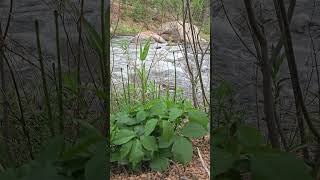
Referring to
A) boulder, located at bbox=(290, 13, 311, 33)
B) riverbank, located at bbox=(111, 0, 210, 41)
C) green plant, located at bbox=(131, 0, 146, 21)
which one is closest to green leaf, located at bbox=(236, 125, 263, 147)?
boulder, located at bbox=(290, 13, 311, 33)

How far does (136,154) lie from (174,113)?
251 millimetres

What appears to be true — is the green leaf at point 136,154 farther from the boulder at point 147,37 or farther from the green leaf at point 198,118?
the boulder at point 147,37

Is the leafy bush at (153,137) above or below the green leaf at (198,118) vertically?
below

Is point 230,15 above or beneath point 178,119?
above

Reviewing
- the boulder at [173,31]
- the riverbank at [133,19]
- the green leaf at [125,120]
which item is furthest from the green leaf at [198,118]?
the riverbank at [133,19]

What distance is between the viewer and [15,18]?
613mm

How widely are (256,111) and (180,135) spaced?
1353 mm

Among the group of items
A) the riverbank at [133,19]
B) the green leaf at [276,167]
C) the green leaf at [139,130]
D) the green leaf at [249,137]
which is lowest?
the green leaf at [139,130]

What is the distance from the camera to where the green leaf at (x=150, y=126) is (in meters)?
1.90

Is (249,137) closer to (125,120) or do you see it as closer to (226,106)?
(226,106)

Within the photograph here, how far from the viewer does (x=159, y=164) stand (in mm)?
1959

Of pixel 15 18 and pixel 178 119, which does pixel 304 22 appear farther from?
pixel 178 119

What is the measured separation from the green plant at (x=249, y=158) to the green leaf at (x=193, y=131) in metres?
1.30

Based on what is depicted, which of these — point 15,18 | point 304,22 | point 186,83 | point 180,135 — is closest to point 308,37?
point 304,22
